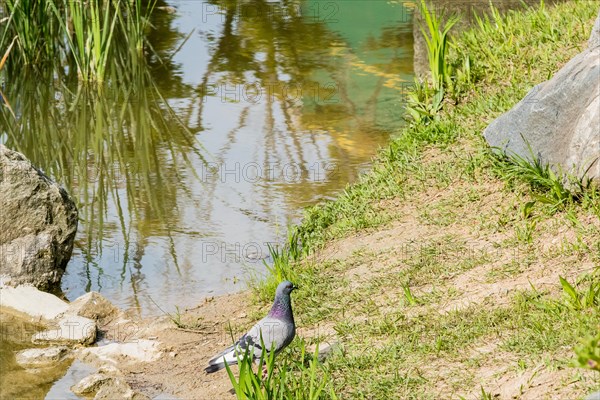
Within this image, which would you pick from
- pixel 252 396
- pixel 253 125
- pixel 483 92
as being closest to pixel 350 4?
pixel 253 125

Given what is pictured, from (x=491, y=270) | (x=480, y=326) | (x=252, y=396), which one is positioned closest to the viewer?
(x=252, y=396)

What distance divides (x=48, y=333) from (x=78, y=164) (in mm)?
2972

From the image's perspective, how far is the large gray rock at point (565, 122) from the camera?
566 centimetres

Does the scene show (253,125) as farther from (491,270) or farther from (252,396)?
(252,396)

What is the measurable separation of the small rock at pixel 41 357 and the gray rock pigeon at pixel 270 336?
1149 mm

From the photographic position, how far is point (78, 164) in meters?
8.49

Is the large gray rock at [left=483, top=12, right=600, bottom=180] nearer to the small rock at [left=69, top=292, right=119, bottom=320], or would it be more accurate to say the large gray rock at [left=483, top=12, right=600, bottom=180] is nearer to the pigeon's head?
the pigeon's head

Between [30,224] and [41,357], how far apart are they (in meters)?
1.21

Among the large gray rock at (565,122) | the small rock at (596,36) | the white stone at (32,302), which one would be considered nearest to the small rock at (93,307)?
the white stone at (32,302)

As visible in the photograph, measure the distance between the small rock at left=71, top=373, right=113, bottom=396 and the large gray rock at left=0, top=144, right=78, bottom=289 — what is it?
141cm

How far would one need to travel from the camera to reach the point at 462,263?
565 cm

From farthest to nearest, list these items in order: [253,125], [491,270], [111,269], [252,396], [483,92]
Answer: [253,125] < [483,92] < [111,269] < [491,270] < [252,396]

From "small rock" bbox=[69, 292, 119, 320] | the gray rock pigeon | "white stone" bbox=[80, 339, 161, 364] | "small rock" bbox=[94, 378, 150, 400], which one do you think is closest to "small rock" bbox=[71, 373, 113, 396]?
"small rock" bbox=[94, 378, 150, 400]

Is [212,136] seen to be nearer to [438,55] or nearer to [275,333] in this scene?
[438,55]
